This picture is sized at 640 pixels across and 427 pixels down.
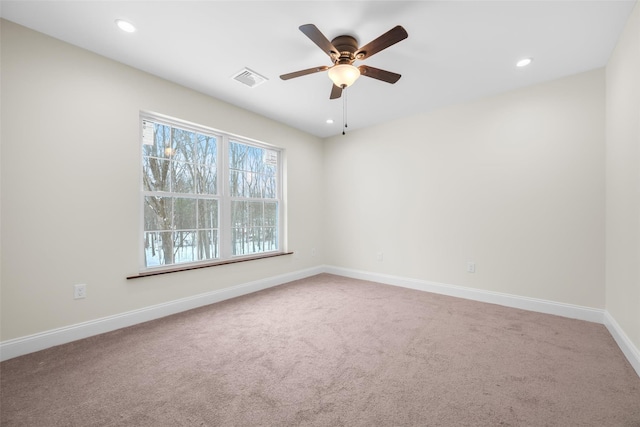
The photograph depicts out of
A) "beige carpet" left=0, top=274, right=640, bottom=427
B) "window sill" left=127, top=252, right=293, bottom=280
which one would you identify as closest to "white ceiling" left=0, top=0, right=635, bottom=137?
"window sill" left=127, top=252, right=293, bottom=280

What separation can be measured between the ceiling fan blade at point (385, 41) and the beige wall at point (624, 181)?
5.57 ft

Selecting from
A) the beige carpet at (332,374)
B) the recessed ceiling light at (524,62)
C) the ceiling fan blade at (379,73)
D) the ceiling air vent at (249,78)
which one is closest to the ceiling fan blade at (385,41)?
the ceiling fan blade at (379,73)

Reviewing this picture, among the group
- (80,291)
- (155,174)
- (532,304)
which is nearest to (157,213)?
(155,174)

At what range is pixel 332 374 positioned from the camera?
5.86 ft

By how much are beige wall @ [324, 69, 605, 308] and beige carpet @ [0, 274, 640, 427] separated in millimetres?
629

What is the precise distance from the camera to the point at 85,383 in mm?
1693

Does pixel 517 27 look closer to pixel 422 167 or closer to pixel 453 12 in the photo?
pixel 453 12

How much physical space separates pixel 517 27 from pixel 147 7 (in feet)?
9.41

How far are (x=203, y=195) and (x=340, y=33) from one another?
2.41 m

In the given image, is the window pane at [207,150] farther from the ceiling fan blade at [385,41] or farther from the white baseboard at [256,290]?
the ceiling fan blade at [385,41]

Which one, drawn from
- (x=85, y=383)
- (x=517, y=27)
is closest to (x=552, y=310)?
(x=517, y=27)

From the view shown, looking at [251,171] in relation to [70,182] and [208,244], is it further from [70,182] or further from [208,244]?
[70,182]

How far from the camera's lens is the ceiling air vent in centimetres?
269

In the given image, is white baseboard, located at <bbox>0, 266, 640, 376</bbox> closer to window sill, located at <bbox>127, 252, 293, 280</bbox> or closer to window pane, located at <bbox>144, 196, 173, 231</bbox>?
window sill, located at <bbox>127, 252, 293, 280</bbox>
